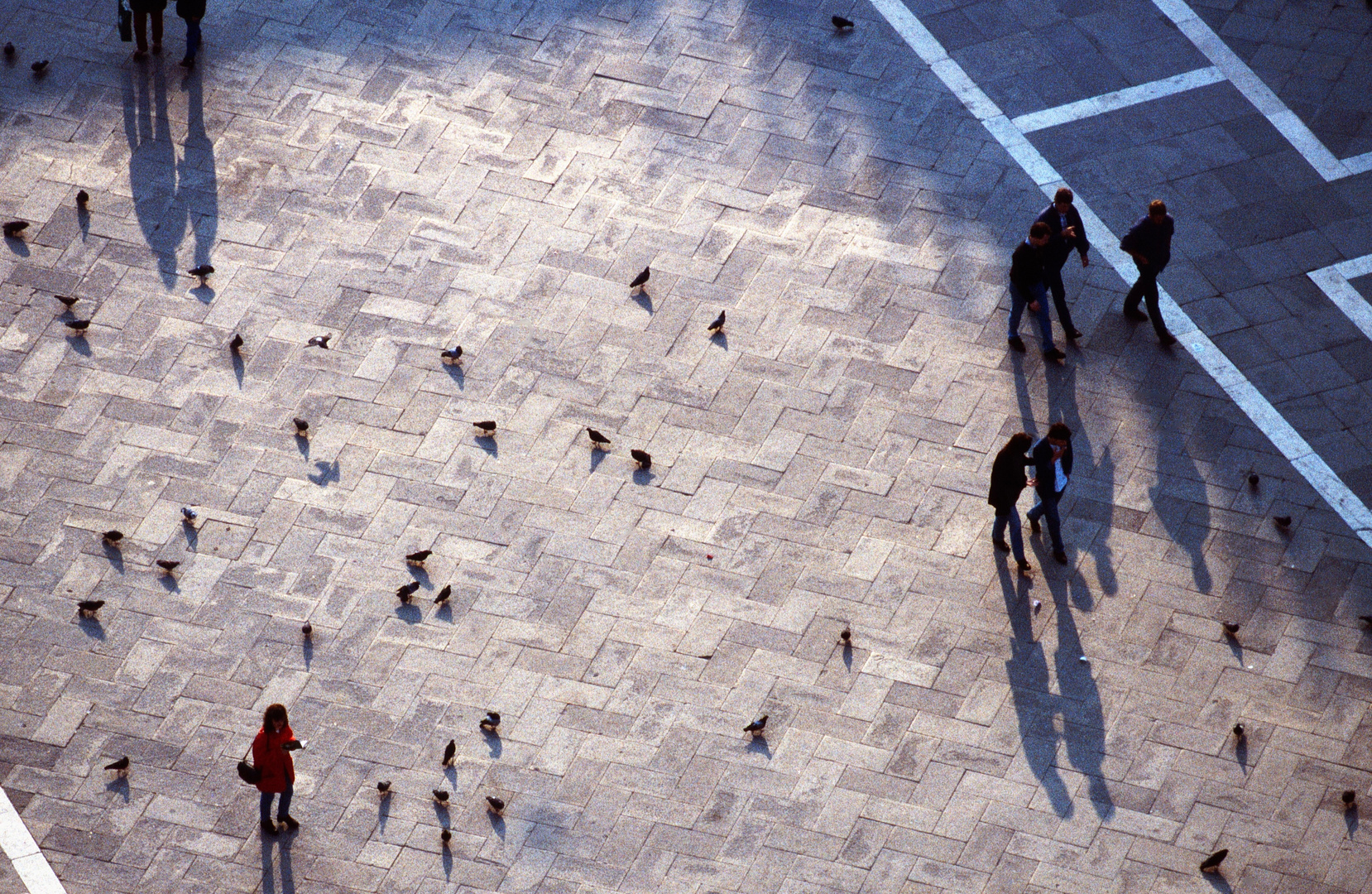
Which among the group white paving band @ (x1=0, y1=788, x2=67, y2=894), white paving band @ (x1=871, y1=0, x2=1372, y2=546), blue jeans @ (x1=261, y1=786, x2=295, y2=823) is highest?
white paving band @ (x1=871, y1=0, x2=1372, y2=546)

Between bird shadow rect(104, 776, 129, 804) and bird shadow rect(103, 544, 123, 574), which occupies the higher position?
bird shadow rect(103, 544, 123, 574)

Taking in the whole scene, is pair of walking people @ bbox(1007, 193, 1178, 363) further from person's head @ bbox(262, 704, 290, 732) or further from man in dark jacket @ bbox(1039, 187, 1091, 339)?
person's head @ bbox(262, 704, 290, 732)

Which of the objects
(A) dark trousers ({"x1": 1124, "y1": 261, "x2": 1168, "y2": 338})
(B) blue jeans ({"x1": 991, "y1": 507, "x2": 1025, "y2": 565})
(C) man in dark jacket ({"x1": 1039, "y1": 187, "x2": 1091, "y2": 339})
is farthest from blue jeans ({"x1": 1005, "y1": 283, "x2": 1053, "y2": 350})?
(B) blue jeans ({"x1": 991, "y1": 507, "x2": 1025, "y2": 565})

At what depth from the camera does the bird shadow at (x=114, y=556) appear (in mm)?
13914

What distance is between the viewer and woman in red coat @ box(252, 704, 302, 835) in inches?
455

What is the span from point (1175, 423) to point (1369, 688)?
114 inches

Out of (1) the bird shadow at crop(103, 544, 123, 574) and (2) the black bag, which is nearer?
(1) the bird shadow at crop(103, 544, 123, 574)

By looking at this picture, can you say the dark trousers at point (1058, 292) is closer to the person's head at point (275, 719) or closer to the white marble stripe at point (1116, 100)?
the white marble stripe at point (1116, 100)

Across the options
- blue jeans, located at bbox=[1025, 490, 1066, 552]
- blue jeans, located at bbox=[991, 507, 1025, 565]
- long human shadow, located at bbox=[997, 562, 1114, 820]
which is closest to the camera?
long human shadow, located at bbox=[997, 562, 1114, 820]

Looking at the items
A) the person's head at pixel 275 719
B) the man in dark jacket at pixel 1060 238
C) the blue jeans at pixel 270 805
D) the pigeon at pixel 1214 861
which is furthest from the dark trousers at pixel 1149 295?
the blue jeans at pixel 270 805

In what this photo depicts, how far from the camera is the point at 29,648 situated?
44.0 ft

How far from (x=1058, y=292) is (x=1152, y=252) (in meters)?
0.88

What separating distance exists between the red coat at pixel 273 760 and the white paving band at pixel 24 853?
1.76 m

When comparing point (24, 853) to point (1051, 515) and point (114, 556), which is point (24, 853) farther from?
point (1051, 515)
